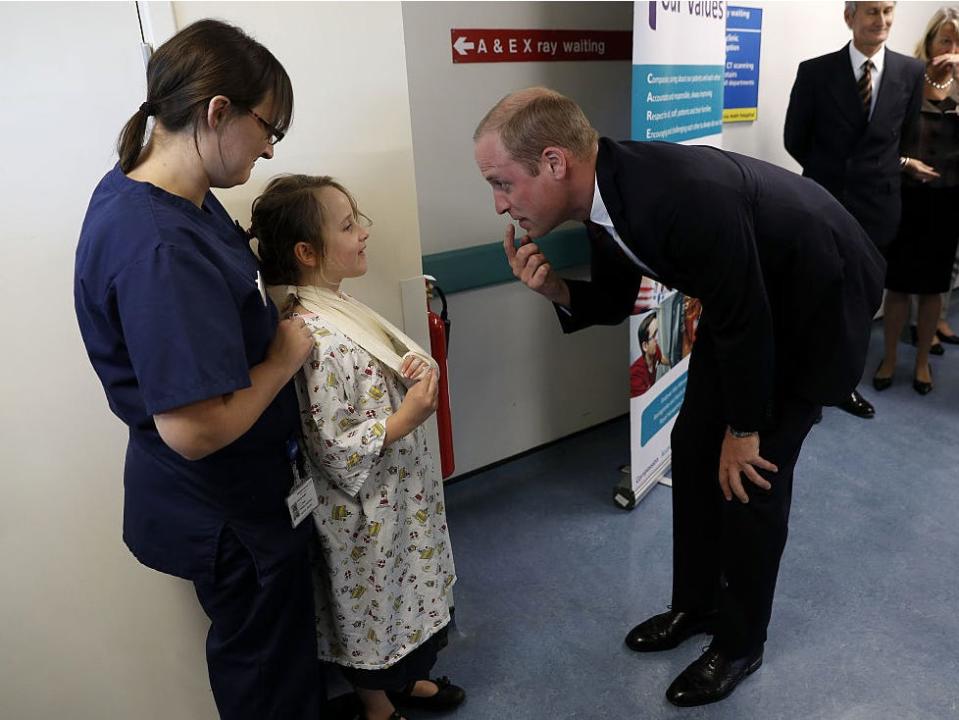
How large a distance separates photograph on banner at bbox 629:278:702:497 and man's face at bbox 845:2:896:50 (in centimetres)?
132

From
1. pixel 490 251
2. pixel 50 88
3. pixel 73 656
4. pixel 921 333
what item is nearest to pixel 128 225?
pixel 50 88

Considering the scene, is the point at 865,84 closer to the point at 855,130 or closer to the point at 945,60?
the point at 855,130

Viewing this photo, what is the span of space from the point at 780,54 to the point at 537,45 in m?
1.64

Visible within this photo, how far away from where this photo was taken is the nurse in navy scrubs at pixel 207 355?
1029 millimetres

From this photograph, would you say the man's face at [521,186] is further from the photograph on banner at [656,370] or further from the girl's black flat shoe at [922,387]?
the girl's black flat shoe at [922,387]

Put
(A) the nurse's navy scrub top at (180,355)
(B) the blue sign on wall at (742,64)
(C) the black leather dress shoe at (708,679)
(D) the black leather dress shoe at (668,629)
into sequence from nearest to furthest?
(A) the nurse's navy scrub top at (180,355) → (C) the black leather dress shoe at (708,679) → (D) the black leather dress shoe at (668,629) → (B) the blue sign on wall at (742,64)

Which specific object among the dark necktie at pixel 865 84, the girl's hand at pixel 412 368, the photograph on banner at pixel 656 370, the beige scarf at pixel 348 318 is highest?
the dark necktie at pixel 865 84

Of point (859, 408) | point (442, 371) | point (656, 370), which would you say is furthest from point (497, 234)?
point (859, 408)

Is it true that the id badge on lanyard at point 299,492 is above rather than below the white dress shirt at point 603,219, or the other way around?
below

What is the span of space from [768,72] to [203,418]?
3539 millimetres

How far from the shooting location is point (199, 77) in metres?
1.08

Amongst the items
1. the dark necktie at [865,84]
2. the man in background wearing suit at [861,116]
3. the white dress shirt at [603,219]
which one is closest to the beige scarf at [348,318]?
the white dress shirt at [603,219]

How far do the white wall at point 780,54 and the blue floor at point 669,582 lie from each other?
1.51 metres

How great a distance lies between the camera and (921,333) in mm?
3701
